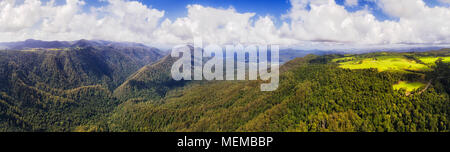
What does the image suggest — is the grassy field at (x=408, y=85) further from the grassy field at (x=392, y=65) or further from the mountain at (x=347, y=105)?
the grassy field at (x=392, y=65)

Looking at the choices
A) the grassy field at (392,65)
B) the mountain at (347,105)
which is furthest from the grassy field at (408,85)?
the grassy field at (392,65)

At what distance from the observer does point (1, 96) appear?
17838 cm

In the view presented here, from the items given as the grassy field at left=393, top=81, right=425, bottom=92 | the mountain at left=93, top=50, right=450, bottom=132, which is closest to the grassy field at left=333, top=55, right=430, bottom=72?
the mountain at left=93, top=50, right=450, bottom=132

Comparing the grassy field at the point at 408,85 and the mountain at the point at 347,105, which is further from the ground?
the grassy field at the point at 408,85

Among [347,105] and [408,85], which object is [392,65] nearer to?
[408,85]

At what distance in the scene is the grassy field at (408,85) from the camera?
2361 inches

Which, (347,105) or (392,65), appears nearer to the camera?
(347,105)

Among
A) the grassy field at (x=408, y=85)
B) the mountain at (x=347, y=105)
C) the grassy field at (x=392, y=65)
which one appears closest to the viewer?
the mountain at (x=347, y=105)

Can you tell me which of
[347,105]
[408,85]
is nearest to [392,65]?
[408,85]

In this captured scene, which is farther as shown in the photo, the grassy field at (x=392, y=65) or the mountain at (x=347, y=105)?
the grassy field at (x=392, y=65)

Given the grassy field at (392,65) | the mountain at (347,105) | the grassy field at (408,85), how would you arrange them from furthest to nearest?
1. the grassy field at (392,65)
2. the grassy field at (408,85)
3. the mountain at (347,105)

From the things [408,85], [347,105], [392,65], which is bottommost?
[347,105]

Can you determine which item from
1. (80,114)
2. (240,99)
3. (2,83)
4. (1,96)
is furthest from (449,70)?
(2,83)

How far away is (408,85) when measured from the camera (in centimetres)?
6256
